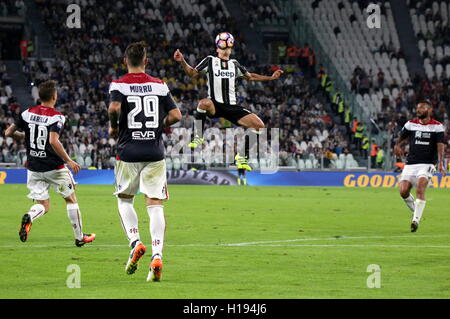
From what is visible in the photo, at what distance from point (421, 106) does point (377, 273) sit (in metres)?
8.26

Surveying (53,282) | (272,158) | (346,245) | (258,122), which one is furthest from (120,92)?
(272,158)

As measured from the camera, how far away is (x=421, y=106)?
63.2 feet

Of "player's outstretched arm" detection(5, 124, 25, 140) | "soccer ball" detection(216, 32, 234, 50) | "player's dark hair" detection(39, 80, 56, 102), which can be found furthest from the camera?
"soccer ball" detection(216, 32, 234, 50)

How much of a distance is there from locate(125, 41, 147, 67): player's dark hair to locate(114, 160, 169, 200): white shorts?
1175 millimetres

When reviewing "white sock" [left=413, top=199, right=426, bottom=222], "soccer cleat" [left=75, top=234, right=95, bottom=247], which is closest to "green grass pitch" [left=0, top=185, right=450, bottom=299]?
"soccer cleat" [left=75, top=234, right=95, bottom=247]

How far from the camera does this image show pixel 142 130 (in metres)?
10.8

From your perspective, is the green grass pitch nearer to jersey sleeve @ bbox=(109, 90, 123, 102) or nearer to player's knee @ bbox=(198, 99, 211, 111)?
jersey sleeve @ bbox=(109, 90, 123, 102)

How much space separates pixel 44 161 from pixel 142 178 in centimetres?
424

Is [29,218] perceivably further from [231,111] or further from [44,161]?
[231,111]

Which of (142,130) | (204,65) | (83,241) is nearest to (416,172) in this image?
(204,65)

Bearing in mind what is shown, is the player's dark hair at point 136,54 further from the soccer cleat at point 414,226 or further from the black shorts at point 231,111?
the soccer cleat at point 414,226

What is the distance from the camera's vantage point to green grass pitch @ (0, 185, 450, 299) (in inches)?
407

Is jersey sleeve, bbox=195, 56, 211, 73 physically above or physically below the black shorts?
above
